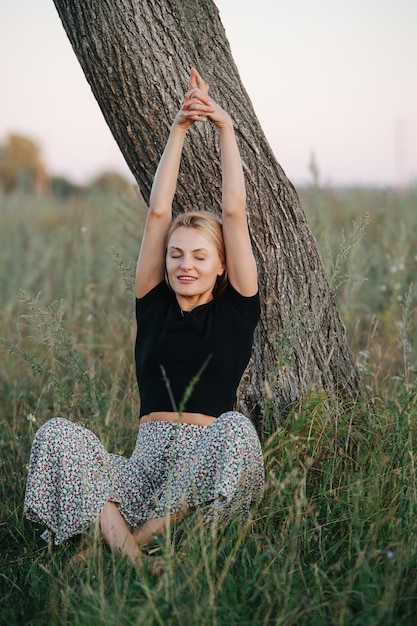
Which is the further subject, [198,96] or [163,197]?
[163,197]

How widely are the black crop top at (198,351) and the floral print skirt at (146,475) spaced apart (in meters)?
0.12

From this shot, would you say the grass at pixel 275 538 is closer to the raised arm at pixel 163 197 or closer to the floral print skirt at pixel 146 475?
the floral print skirt at pixel 146 475

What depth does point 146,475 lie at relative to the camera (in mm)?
2564

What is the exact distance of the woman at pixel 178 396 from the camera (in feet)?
7.66

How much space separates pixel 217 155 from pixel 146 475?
1233mm

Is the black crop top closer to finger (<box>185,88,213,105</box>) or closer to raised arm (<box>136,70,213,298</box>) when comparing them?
raised arm (<box>136,70,213,298</box>)

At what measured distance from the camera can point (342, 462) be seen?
2715 mm

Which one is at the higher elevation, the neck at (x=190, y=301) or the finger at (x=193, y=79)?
the finger at (x=193, y=79)

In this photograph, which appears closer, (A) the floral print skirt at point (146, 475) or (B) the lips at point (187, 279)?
(A) the floral print skirt at point (146, 475)

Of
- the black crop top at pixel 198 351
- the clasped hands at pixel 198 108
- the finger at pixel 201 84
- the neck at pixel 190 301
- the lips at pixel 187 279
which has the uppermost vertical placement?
the finger at pixel 201 84

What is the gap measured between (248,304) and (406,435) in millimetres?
779

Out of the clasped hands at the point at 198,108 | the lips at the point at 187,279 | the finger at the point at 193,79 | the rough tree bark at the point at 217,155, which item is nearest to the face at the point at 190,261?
the lips at the point at 187,279

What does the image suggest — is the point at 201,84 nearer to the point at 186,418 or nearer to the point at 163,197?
the point at 163,197

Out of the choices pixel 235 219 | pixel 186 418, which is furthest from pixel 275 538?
pixel 235 219
